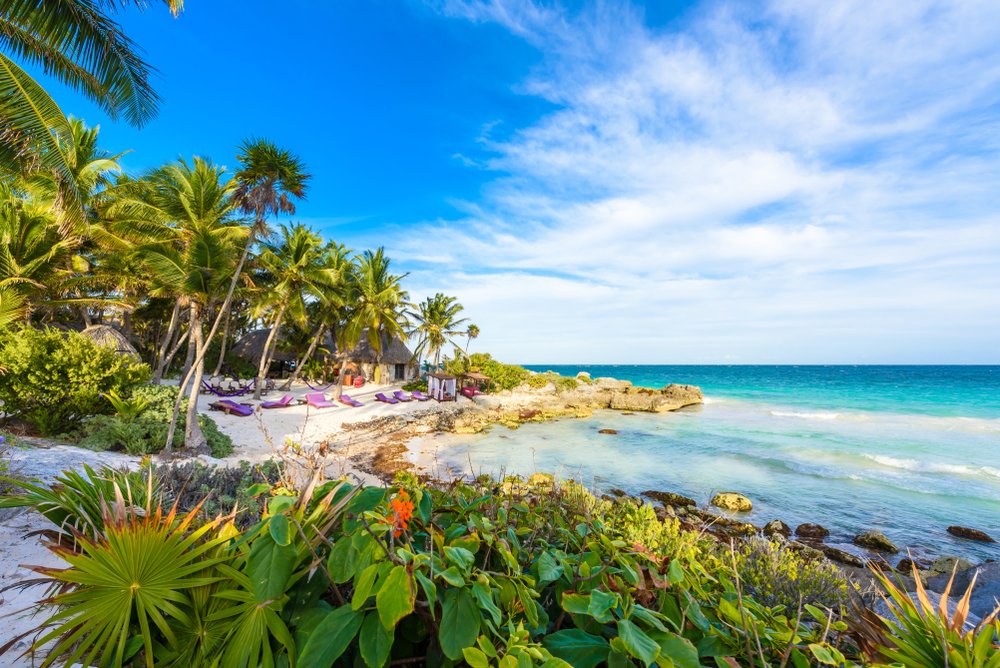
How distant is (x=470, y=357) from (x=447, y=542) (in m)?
33.7

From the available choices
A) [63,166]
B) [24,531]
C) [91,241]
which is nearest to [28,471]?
[24,531]

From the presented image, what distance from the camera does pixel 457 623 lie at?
106 centimetres

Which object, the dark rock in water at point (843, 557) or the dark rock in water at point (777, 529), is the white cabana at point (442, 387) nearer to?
the dark rock in water at point (777, 529)

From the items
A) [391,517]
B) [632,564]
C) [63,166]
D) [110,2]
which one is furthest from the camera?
[63,166]

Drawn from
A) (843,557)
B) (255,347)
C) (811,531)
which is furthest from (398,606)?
(255,347)

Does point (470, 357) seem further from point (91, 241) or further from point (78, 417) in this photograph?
point (78, 417)

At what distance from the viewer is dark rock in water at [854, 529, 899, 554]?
8.12m

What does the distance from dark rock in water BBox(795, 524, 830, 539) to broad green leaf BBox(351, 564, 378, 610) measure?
10.8m

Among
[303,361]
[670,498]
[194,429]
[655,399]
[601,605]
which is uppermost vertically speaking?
[303,361]

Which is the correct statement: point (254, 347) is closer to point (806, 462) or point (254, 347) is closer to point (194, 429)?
point (194, 429)

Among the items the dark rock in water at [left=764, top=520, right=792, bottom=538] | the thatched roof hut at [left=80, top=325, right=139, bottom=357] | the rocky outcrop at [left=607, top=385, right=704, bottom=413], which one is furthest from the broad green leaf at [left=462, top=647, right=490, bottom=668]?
the rocky outcrop at [left=607, top=385, right=704, bottom=413]

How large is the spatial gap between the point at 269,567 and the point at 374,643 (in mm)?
405

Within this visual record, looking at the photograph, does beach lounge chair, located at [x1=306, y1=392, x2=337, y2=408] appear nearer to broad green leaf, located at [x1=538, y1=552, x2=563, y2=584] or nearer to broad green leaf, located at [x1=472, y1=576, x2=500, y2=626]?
broad green leaf, located at [x1=538, y1=552, x2=563, y2=584]

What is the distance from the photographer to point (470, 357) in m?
35.1
